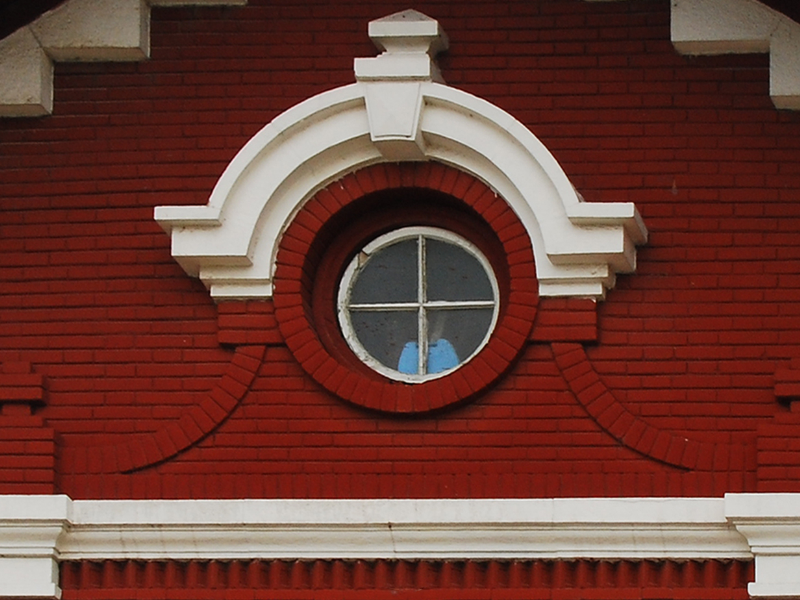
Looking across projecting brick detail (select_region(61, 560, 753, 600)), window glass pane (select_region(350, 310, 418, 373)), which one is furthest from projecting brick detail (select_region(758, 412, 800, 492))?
window glass pane (select_region(350, 310, 418, 373))

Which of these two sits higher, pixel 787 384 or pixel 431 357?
pixel 431 357

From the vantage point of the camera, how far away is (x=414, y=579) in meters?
11.9

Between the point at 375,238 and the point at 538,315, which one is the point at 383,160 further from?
the point at 538,315

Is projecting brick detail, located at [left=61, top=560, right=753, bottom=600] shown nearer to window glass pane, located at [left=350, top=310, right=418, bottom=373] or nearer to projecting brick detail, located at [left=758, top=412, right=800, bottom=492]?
projecting brick detail, located at [left=758, top=412, right=800, bottom=492]

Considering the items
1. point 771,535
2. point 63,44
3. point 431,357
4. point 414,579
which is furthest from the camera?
point 63,44

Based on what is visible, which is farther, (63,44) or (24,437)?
(63,44)

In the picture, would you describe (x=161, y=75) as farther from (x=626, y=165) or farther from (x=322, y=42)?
(x=626, y=165)

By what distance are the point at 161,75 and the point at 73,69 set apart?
17.2 inches

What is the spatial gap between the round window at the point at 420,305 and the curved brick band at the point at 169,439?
2.00 feet

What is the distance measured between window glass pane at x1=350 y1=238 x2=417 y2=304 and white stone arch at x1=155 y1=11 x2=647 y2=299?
17.0 inches

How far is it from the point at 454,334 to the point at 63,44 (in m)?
2.33

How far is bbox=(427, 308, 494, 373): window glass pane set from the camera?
12484mm

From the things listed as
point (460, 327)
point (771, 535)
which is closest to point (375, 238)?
point (460, 327)

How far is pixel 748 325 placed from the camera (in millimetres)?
12234
